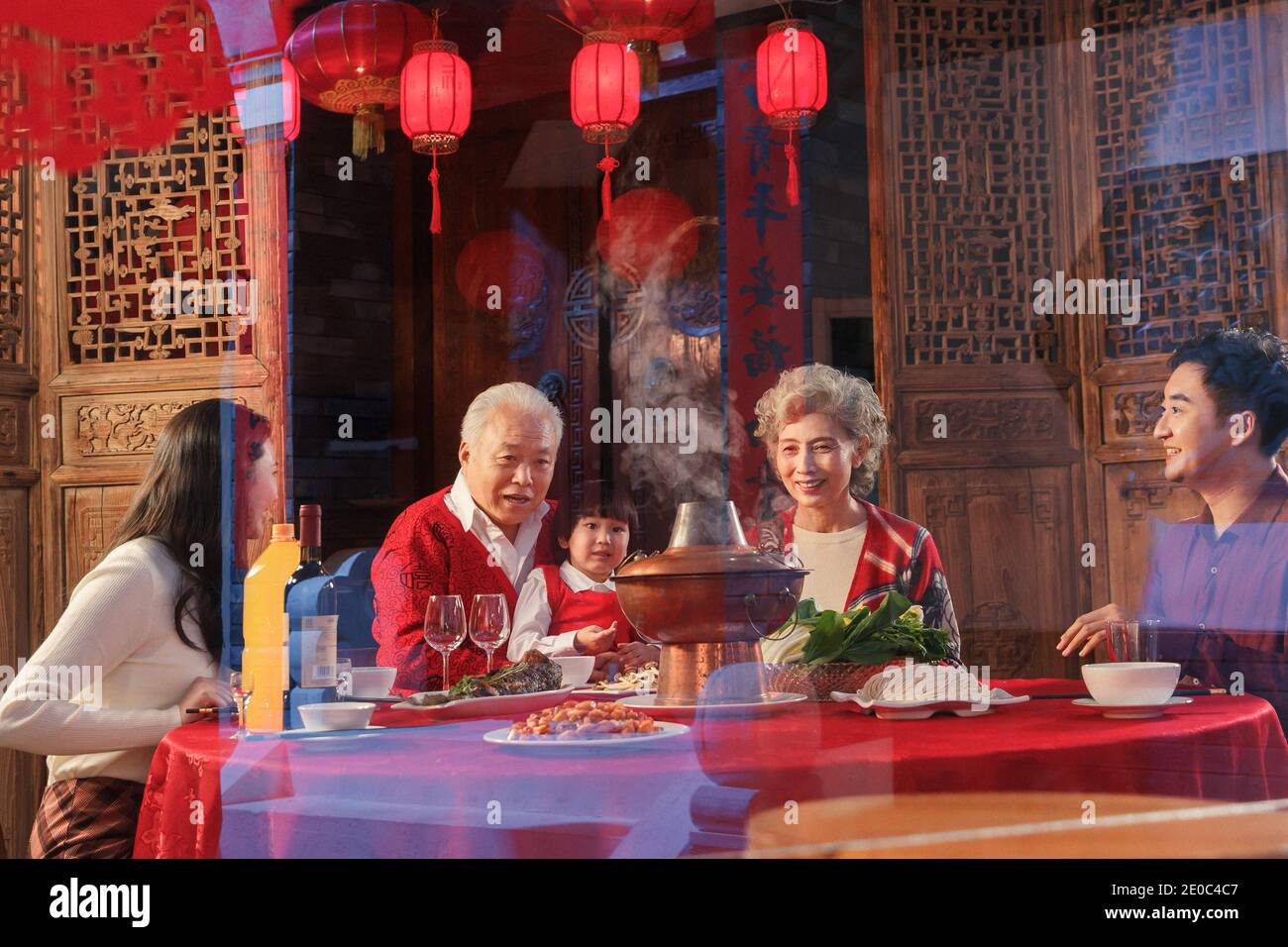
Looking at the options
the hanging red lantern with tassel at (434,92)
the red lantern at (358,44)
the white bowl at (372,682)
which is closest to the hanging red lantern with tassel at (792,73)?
the hanging red lantern with tassel at (434,92)

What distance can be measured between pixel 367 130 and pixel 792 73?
1234 mm

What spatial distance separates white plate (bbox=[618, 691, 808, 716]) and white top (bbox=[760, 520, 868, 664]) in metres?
1.05

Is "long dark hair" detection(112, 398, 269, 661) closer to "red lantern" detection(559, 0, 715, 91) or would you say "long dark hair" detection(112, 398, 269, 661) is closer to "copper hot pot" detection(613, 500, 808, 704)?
"copper hot pot" detection(613, 500, 808, 704)

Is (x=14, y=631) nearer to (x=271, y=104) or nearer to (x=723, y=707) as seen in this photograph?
(x=271, y=104)

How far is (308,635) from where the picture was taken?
5.72ft

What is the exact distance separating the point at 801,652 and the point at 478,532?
1.22 metres

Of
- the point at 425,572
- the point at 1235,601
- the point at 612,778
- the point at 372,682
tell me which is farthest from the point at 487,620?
the point at 1235,601

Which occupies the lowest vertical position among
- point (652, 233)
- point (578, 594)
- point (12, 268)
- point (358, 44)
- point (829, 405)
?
point (578, 594)

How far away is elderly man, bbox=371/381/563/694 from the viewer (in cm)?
283

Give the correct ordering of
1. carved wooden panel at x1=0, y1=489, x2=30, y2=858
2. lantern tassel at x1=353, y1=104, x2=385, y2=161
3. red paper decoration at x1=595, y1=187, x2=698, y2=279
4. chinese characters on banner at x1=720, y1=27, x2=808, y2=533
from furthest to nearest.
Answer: red paper decoration at x1=595, y1=187, x2=698, y2=279 → chinese characters on banner at x1=720, y1=27, x2=808, y2=533 → lantern tassel at x1=353, y1=104, x2=385, y2=161 → carved wooden panel at x1=0, y1=489, x2=30, y2=858

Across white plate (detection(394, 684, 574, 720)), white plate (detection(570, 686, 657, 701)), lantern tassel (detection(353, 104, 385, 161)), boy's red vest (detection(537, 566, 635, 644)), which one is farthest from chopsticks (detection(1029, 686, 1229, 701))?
lantern tassel (detection(353, 104, 385, 161))
